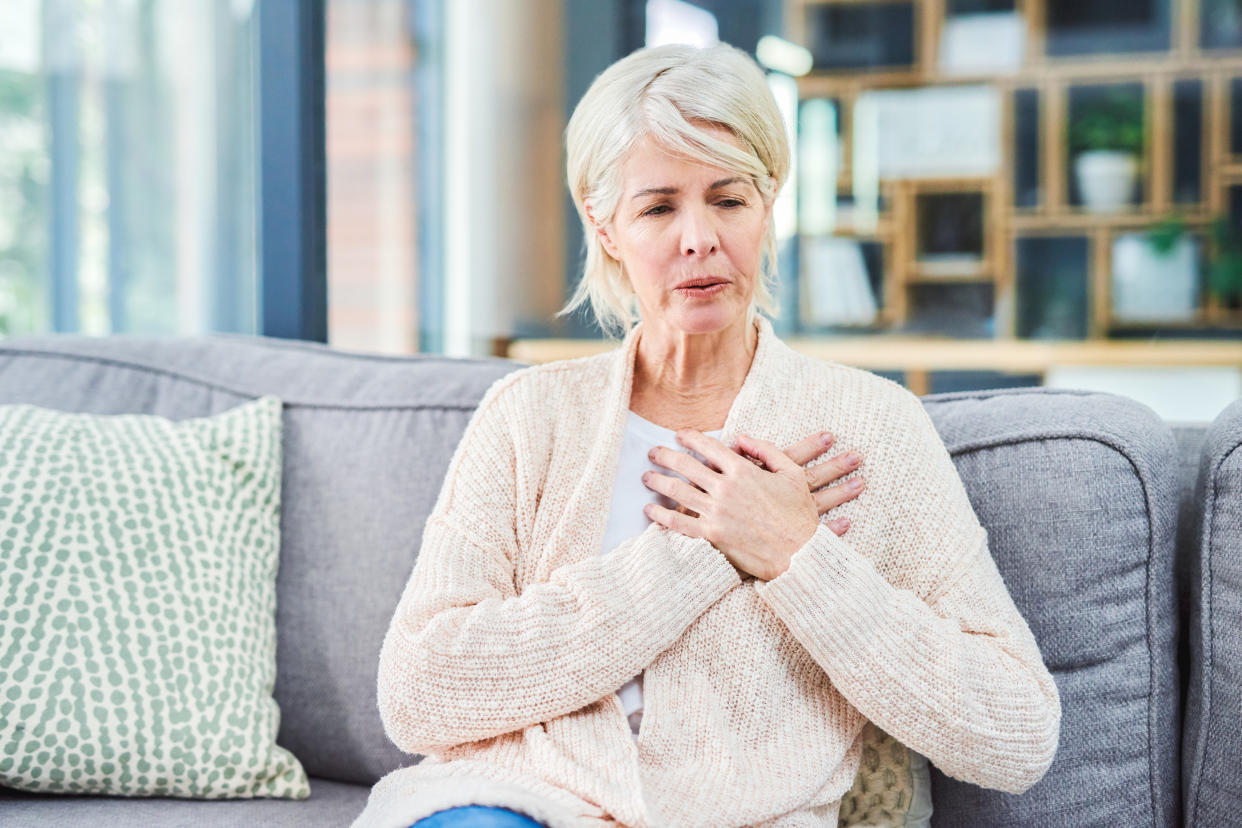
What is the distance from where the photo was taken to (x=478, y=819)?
979 mm

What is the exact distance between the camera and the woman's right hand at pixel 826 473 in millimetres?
1188

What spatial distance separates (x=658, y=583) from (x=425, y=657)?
24 cm

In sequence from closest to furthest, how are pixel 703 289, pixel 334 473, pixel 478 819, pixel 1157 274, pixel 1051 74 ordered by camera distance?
1. pixel 478 819
2. pixel 703 289
3. pixel 334 473
4. pixel 1157 274
5. pixel 1051 74

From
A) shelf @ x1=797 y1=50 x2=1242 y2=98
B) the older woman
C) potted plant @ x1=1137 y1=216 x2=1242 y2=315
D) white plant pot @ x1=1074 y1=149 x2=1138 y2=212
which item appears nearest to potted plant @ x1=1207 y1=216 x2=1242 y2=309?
potted plant @ x1=1137 y1=216 x2=1242 y2=315

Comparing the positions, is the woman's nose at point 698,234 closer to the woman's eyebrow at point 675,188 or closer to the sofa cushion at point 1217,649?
the woman's eyebrow at point 675,188

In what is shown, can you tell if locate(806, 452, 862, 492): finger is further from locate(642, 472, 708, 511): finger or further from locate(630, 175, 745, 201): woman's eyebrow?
locate(630, 175, 745, 201): woman's eyebrow

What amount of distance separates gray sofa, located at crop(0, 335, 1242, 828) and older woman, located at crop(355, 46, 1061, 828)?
11 centimetres

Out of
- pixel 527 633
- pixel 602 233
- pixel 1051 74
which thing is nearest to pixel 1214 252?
pixel 1051 74

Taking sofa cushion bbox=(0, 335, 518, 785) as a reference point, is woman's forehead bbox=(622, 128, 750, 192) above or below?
above

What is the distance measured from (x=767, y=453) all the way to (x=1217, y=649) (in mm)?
499

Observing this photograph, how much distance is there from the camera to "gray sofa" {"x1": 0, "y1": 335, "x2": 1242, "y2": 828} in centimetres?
121

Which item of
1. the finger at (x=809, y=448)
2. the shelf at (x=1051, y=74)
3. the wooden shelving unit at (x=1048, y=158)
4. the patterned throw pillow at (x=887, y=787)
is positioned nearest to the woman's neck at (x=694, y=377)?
the finger at (x=809, y=448)

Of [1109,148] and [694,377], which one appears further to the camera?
[1109,148]

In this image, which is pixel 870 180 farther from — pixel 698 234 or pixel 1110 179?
pixel 698 234
